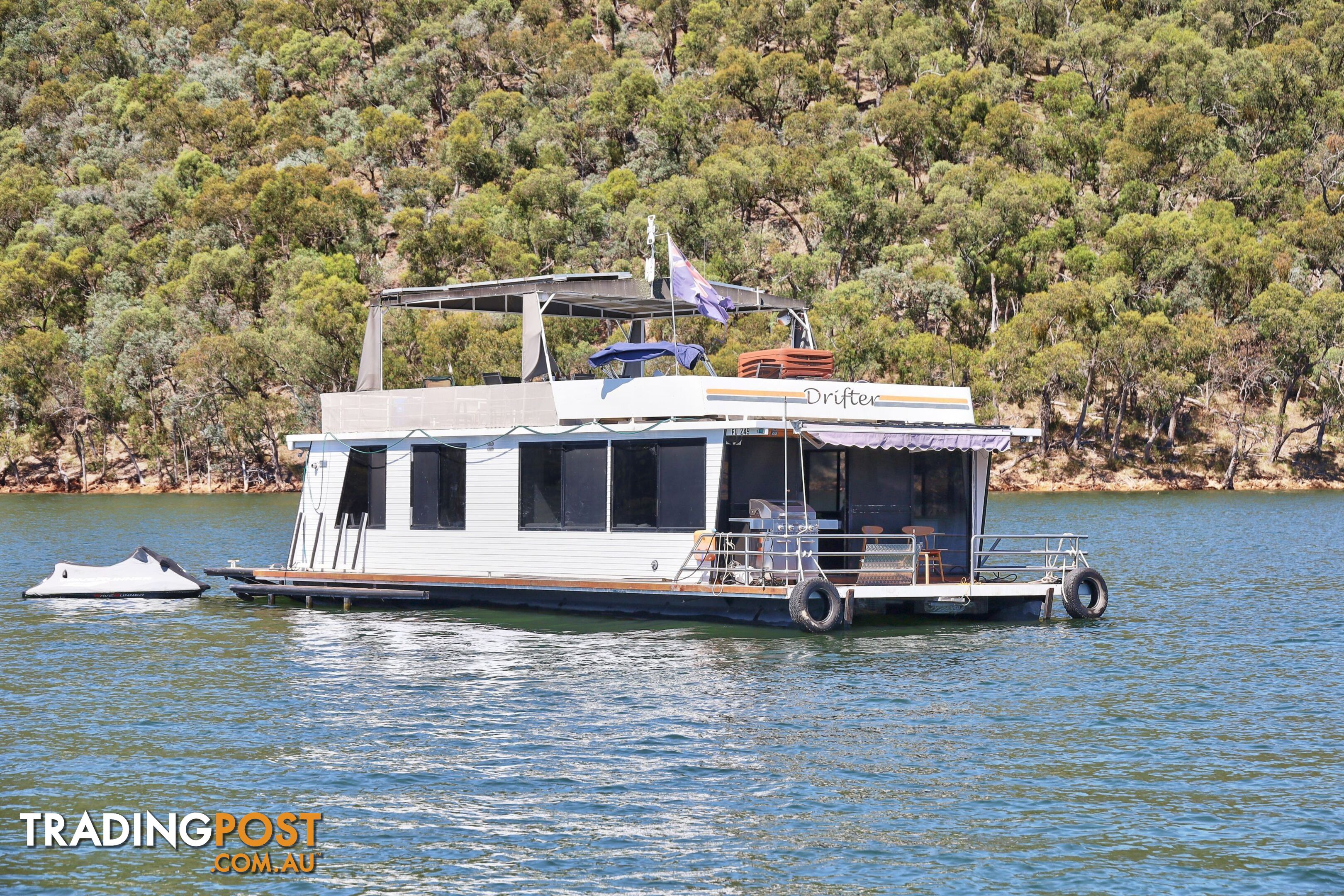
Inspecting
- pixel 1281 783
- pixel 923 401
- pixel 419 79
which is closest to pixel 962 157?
pixel 419 79

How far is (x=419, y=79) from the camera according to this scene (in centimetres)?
14288

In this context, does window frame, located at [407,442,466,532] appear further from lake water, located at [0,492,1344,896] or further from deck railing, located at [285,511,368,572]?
lake water, located at [0,492,1344,896]

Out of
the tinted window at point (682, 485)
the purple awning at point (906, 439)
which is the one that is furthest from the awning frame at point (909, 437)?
the tinted window at point (682, 485)

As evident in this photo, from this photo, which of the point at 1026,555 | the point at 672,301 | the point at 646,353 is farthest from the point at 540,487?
the point at 1026,555

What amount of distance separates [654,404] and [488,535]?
445 centimetres

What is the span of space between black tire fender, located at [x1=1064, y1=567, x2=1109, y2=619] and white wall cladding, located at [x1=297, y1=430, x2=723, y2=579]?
6791 millimetres

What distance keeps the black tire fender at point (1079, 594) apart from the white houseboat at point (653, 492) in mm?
42

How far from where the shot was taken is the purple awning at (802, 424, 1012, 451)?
22234mm

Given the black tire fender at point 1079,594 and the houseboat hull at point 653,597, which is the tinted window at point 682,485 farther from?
the black tire fender at point 1079,594

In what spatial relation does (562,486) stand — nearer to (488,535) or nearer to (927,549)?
(488,535)

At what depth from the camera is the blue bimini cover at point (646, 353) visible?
77.8ft

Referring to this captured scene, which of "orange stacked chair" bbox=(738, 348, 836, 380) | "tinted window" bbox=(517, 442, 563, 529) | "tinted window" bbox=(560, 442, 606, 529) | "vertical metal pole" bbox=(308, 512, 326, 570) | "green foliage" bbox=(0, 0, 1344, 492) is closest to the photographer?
"tinted window" bbox=(560, 442, 606, 529)

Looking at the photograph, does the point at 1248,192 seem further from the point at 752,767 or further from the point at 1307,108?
the point at 752,767

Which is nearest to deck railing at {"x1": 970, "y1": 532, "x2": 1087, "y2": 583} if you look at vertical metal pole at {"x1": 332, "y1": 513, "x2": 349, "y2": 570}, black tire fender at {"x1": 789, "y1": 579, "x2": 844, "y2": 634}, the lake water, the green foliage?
the lake water
